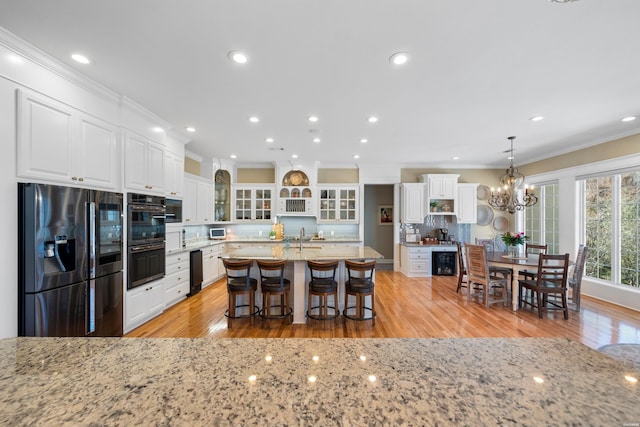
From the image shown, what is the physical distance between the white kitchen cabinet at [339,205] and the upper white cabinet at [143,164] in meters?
3.77

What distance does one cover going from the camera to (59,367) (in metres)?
0.82

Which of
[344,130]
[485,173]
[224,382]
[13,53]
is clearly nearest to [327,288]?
[344,130]

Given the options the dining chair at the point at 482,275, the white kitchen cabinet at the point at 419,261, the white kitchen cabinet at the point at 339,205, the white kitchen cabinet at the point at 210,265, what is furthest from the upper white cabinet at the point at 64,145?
the white kitchen cabinet at the point at 419,261

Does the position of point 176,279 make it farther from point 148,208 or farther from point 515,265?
point 515,265

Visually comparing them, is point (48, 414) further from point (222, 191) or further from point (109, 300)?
point (222, 191)

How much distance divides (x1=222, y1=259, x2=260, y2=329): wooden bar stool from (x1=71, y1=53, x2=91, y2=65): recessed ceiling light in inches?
94.4

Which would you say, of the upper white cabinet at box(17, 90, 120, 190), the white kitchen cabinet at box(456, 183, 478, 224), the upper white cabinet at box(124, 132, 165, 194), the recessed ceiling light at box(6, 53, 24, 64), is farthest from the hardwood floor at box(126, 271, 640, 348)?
the recessed ceiling light at box(6, 53, 24, 64)

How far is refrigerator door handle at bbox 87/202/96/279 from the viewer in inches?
102

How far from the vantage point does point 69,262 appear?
2.42m

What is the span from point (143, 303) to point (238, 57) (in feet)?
10.4

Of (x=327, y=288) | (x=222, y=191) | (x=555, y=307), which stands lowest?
(x=555, y=307)

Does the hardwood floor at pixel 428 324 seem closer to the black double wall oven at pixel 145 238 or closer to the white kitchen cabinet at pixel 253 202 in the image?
the black double wall oven at pixel 145 238

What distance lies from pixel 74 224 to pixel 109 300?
0.91 metres

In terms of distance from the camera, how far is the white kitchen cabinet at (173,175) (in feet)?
13.6
